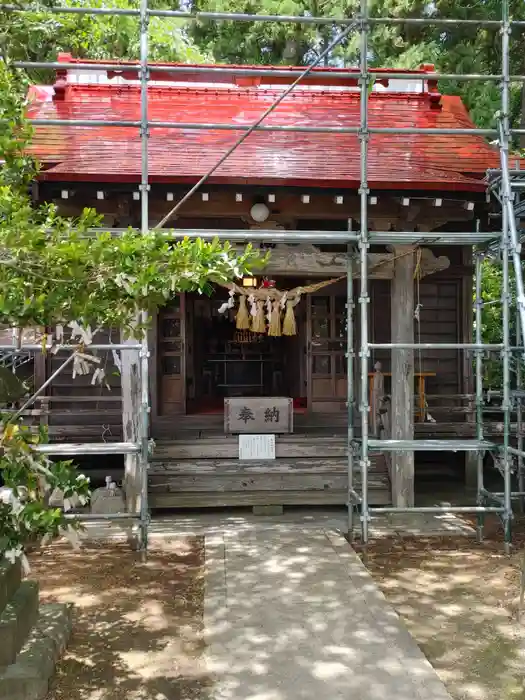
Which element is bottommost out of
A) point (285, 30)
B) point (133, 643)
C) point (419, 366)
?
point (133, 643)

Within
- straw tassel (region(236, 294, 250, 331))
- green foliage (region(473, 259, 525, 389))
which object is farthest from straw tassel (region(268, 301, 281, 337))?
green foliage (region(473, 259, 525, 389))

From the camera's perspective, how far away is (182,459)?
28.3ft

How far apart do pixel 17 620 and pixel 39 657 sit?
0.28 metres

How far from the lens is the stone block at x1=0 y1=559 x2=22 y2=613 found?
402 cm

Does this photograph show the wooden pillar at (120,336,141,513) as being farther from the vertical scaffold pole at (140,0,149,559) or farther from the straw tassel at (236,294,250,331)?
the straw tassel at (236,294,250,331)

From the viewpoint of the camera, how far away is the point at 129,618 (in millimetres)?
5117

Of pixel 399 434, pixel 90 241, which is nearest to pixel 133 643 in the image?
pixel 90 241

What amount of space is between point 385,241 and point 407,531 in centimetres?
357

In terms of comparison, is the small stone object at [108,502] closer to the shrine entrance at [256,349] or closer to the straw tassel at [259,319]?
the shrine entrance at [256,349]

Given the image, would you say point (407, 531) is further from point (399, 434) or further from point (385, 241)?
point (385, 241)

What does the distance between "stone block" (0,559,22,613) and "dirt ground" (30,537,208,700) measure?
2.01 feet

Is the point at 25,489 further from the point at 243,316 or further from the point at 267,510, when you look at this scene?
the point at 243,316

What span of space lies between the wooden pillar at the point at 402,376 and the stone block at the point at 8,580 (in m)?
5.14

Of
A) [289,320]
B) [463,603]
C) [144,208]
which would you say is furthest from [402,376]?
[144,208]
